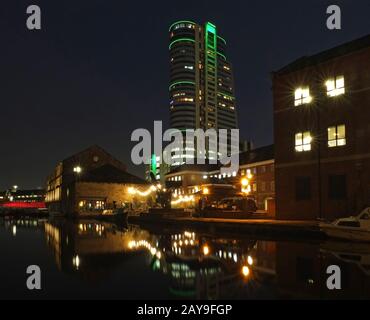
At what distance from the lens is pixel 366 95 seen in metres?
30.9

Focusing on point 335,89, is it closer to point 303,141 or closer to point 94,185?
point 303,141

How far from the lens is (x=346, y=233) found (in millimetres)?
25062

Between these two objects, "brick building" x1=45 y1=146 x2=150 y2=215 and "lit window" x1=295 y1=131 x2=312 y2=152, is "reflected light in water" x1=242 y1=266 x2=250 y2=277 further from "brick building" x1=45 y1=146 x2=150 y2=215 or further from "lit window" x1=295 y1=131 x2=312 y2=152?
"brick building" x1=45 y1=146 x2=150 y2=215

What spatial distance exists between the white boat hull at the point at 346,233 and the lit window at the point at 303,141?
1039cm

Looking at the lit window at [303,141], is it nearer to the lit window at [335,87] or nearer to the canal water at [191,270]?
the lit window at [335,87]

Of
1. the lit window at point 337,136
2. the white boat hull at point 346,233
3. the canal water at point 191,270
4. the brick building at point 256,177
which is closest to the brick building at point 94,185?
the brick building at point 256,177

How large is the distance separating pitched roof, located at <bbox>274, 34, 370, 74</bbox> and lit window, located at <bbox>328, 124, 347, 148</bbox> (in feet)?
19.7

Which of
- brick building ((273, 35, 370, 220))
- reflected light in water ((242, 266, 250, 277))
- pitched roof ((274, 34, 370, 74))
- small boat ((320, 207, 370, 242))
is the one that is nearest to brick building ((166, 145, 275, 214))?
brick building ((273, 35, 370, 220))

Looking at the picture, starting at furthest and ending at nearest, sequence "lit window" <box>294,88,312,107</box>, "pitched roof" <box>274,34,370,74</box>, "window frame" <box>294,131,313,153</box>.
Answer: "lit window" <box>294,88,312,107</box> → "window frame" <box>294,131,313,153</box> → "pitched roof" <box>274,34,370,74</box>

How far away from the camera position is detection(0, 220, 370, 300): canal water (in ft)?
40.2

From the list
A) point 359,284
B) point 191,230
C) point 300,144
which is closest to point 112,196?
point 191,230

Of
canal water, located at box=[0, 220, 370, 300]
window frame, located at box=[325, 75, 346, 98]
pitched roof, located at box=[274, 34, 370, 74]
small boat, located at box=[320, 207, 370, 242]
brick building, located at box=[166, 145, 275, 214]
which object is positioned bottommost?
canal water, located at box=[0, 220, 370, 300]

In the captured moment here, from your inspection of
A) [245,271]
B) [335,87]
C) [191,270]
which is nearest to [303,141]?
[335,87]
